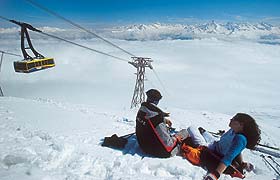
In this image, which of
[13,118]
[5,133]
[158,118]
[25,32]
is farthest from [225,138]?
[25,32]

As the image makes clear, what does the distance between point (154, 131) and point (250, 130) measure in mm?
2054

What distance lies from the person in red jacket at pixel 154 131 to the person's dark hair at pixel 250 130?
1.63 meters

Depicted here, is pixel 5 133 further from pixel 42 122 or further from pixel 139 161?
pixel 139 161

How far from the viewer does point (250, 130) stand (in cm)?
565

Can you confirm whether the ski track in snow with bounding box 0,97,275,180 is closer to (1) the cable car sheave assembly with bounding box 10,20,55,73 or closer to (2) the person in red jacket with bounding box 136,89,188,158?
(2) the person in red jacket with bounding box 136,89,188,158

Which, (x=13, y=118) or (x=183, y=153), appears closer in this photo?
(x=183, y=153)

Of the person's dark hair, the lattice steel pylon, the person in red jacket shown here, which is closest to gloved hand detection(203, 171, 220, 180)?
the person's dark hair

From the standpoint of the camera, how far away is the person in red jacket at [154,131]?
6105 mm

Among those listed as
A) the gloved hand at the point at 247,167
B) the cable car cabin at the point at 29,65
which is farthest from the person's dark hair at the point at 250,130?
the cable car cabin at the point at 29,65

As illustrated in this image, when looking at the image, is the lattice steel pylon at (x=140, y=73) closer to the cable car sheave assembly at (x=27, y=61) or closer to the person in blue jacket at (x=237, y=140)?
the cable car sheave assembly at (x=27, y=61)

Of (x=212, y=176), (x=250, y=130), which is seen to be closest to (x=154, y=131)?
(x=212, y=176)

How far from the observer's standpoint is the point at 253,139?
5.66 meters

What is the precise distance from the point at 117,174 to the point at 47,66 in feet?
47.2

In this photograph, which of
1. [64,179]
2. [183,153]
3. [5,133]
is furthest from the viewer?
[5,133]
